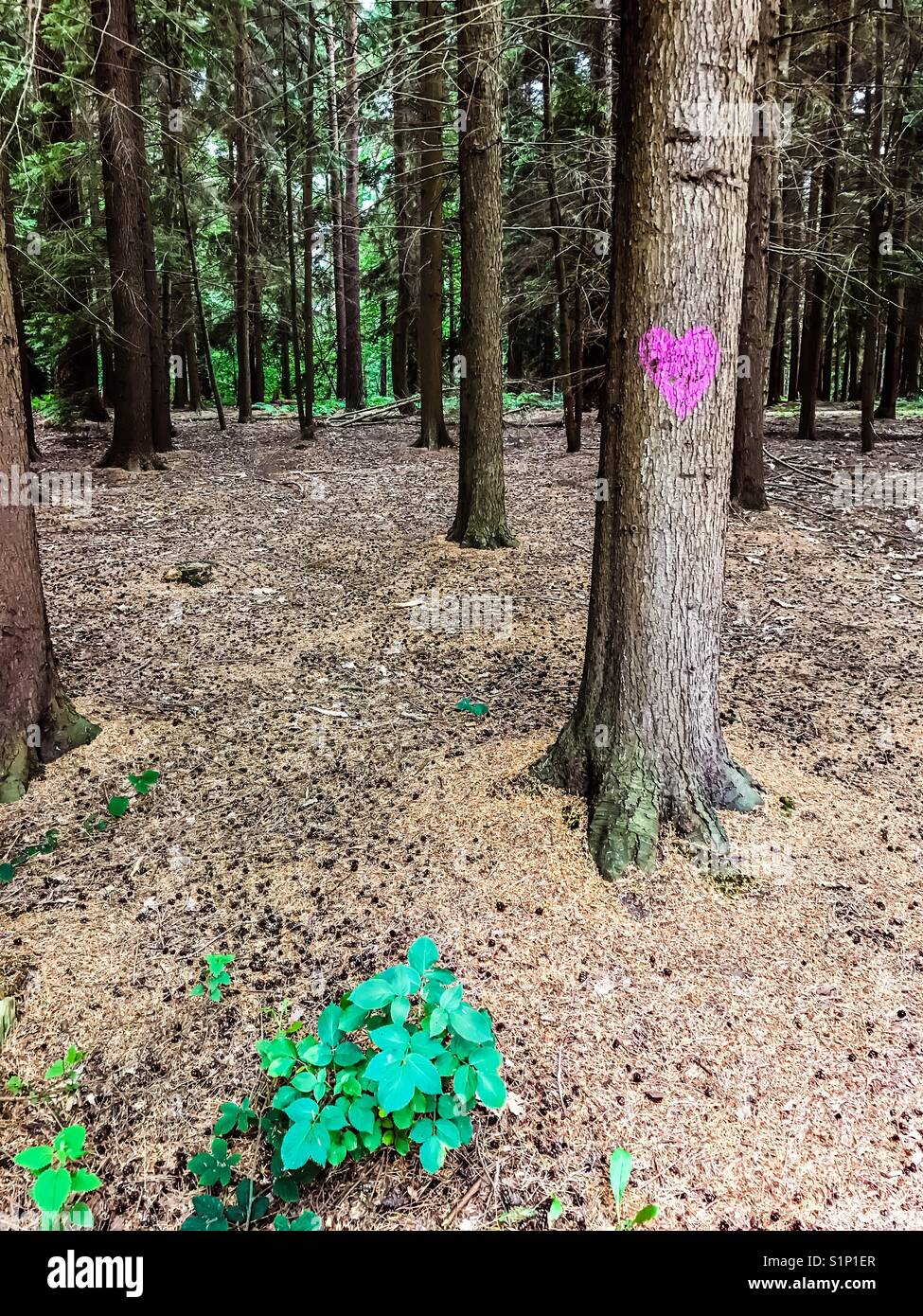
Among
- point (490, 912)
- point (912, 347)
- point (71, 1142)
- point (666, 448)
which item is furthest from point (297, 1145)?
point (912, 347)

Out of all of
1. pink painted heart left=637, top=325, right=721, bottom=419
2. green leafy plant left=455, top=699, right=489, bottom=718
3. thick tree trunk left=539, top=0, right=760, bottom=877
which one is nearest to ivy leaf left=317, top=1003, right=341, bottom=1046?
thick tree trunk left=539, top=0, right=760, bottom=877

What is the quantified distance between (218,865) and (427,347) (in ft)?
38.0

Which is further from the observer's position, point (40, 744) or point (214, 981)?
point (40, 744)

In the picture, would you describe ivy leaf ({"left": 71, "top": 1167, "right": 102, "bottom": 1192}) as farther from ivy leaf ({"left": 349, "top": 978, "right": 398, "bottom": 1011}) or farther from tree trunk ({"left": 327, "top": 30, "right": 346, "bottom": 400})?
tree trunk ({"left": 327, "top": 30, "right": 346, "bottom": 400})

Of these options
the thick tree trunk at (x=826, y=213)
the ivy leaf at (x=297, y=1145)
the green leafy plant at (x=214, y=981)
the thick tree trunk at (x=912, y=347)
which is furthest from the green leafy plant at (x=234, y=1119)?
the thick tree trunk at (x=912, y=347)

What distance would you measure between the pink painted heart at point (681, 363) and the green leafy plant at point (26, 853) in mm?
3337

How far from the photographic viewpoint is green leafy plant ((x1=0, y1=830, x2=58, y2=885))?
349cm

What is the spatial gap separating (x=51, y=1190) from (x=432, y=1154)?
922 mm

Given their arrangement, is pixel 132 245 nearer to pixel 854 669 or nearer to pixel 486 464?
pixel 486 464

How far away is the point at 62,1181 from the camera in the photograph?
1.96 metres

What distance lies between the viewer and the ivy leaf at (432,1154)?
203 cm

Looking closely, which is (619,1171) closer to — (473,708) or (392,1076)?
(392,1076)

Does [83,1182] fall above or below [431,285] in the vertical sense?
below

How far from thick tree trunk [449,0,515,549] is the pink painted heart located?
4.73 meters
